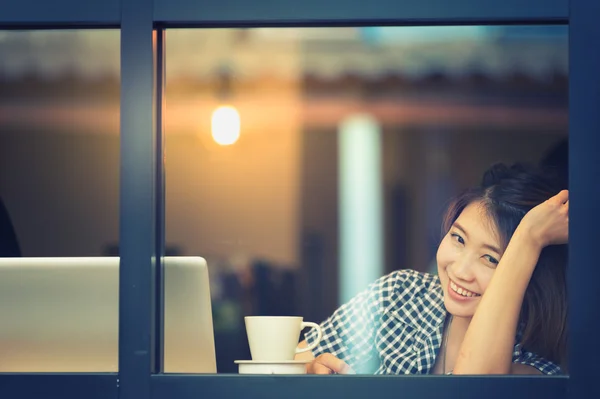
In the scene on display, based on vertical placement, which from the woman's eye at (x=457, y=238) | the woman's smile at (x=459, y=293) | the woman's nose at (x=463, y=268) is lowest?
the woman's smile at (x=459, y=293)

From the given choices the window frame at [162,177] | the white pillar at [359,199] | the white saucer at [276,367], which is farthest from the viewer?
the white pillar at [359,199]

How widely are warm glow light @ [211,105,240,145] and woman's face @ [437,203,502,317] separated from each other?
0.62 m

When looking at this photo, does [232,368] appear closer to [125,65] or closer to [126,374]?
[126,374]

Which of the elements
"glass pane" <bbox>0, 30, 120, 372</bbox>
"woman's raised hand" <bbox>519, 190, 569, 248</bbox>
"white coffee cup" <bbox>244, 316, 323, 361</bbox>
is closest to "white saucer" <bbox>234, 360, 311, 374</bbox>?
"white coffee cup" <bbox>244, 316, 323, 361</bbox>

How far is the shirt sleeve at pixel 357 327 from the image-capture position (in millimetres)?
2289

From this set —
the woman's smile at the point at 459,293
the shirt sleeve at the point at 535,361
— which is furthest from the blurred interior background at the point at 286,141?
the shirt sleeve at the point at 535,361

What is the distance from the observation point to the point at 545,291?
6.95 feet

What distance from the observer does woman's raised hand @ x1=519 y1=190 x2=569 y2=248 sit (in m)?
2.10

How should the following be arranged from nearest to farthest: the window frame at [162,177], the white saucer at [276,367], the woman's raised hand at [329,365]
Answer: the window frame at [162,177], the white saucer at [276,367], the woman's raised hand at [329,365]

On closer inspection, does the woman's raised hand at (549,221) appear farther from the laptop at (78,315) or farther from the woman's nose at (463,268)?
the laptop at (78,315)

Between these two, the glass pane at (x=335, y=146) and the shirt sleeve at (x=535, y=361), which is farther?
the glass pane at (x=335, y=146)

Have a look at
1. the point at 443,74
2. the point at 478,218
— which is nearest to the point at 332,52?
the point at 443,74

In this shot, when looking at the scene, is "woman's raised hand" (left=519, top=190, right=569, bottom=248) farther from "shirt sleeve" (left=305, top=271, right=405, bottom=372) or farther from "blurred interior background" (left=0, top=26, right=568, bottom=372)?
"shirt sleeve" (left=305, top=271, right=405, bottom=372)

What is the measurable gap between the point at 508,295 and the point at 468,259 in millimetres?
148
